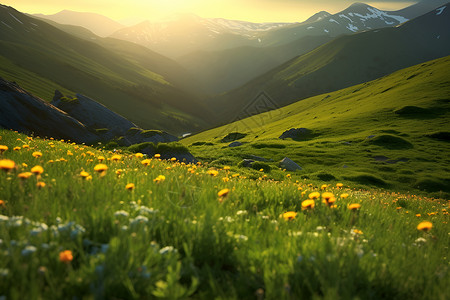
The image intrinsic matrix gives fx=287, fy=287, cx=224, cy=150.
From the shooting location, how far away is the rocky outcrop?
29703 mm

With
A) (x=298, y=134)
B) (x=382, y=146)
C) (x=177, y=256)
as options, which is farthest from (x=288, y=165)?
(x=177, y=256)

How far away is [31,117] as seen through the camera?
32.0 meters

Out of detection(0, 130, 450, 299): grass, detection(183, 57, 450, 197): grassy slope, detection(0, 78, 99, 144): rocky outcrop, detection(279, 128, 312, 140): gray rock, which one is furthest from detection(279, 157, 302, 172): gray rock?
detection(0, 130, 450, 299): grass

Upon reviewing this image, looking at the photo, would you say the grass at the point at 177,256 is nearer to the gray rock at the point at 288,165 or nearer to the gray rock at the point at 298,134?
the gray rock at the point at 288,165

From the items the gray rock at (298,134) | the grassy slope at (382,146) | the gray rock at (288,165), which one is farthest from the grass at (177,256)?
the gray rock at (298,134)

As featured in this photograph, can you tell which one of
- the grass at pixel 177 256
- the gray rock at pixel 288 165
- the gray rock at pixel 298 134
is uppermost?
the grass at pixel 177 256

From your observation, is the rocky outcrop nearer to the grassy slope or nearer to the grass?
the grassy slope

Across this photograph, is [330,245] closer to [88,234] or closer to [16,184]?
[88,234]

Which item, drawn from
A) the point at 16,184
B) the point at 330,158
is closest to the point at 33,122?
the point at 16,184

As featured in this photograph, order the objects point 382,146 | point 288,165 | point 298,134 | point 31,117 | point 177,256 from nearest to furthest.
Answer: point 177,256
point 31,117
point 288,165
point 382,146
point 298,134

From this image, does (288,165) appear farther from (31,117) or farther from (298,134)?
(298,134)

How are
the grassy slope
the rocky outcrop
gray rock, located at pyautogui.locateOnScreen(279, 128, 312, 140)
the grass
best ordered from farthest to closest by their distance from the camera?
gray rock, located at pyautogui.locateOnScreen(279, 128, 312, 140) < the grassy slope < the rocky outcrop < the grass

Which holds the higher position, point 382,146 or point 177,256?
point 177,256

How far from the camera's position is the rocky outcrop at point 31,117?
1169 inches
